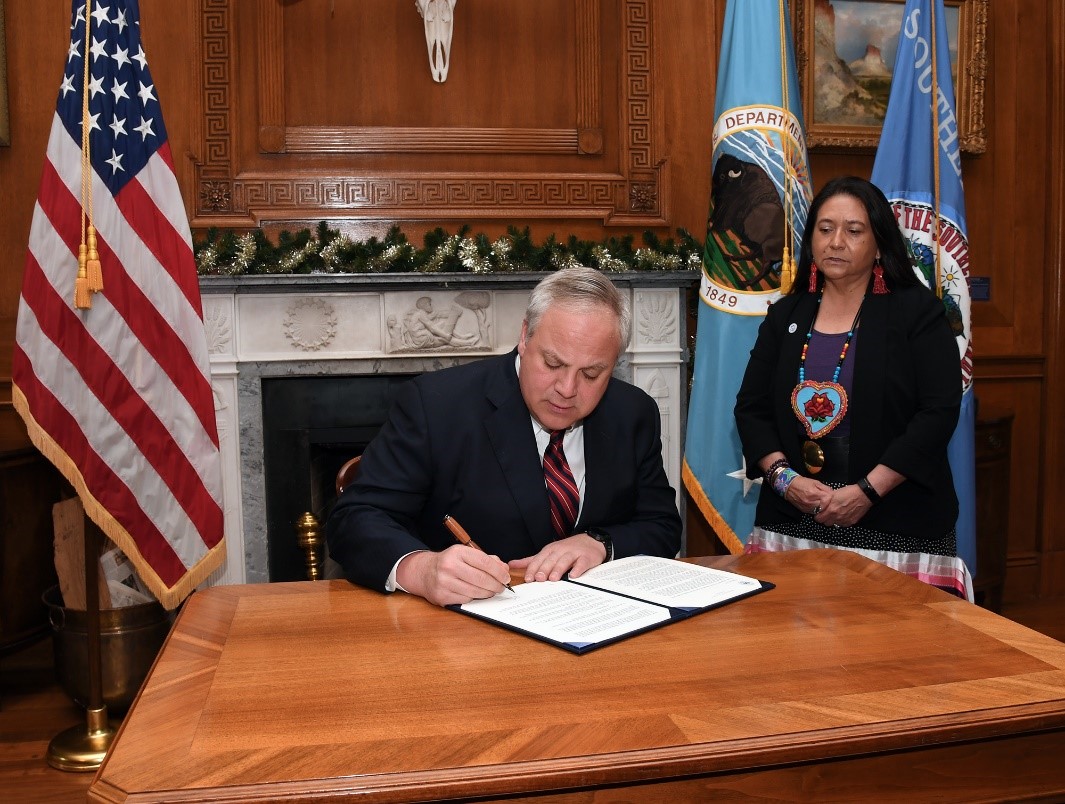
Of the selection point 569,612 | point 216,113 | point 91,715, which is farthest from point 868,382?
point 216,113

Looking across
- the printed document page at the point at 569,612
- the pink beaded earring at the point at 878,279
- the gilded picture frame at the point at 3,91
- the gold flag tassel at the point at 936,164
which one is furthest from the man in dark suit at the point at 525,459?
the gilded picture frame at the point at 3,91

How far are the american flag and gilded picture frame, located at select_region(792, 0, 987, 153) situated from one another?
273 cm

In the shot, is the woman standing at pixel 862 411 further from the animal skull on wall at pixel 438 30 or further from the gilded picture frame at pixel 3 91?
the gilded picture frame at pixel 3 91

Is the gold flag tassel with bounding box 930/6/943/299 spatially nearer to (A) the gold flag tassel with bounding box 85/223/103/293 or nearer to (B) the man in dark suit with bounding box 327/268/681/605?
(B) the man in dark suit with bounding box 327/268/681/605

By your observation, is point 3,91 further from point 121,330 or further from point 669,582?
point 669,582

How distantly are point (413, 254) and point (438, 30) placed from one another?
3.19ft

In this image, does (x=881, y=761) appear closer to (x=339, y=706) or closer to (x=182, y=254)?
(x=339, y=706)

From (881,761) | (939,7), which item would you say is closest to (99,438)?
(881,761)

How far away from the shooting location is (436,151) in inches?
155

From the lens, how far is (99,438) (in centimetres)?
275

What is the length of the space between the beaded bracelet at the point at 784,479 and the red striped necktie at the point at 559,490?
79 cm

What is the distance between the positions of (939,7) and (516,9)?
172cm

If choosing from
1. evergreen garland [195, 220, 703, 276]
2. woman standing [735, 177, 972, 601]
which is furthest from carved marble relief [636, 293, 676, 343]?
woman standing [735, 177, 972, 601]

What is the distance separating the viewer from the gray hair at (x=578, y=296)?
1825mm
